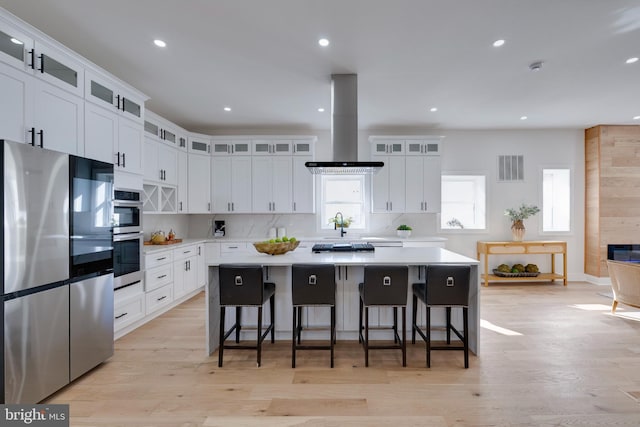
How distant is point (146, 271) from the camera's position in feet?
12.4

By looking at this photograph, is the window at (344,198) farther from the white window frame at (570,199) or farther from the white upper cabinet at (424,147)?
the white window frame at (570,199)

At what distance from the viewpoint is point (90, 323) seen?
2.53 metres

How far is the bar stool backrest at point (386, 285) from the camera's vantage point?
8.79 ft

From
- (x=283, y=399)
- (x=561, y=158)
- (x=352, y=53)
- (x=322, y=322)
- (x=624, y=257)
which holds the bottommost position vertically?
(x=283, y=399)

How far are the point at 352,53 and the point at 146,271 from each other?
3437mm

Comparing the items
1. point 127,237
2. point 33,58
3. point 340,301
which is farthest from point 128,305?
point 33,58

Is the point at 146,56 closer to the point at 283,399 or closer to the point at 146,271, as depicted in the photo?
the point at 146,271

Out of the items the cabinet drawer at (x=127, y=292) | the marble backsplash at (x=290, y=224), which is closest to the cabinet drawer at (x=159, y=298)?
the cabinet drawer at (x=127, y=292)

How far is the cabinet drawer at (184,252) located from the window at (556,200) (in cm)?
648

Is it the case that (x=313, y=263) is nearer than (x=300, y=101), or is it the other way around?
(x=313, y=263)

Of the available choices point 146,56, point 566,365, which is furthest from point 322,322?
point 146,56

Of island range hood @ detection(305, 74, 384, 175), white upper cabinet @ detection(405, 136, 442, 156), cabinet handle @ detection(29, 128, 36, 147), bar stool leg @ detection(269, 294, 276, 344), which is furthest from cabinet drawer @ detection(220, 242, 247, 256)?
white upper cabinet @ detection(405, 136, 442, 156)

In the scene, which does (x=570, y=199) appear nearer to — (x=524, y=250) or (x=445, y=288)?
(x=524, y=250)

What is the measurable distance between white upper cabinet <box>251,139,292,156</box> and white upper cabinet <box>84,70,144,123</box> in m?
2.20
